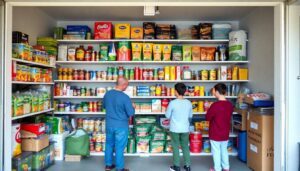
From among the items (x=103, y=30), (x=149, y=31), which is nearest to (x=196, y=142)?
(x=149, y=31)

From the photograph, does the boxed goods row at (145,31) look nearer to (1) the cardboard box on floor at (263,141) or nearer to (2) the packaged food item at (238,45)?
(2) the packaged food item at (238,45)

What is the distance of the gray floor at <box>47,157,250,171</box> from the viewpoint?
193 inches

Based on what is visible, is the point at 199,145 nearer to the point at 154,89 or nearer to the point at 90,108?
the point at 154,89

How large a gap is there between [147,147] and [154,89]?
3.93 ft

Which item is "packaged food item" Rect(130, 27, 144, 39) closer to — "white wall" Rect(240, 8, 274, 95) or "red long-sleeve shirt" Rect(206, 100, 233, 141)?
"white wall" Rect(240, 8, 274, 95)

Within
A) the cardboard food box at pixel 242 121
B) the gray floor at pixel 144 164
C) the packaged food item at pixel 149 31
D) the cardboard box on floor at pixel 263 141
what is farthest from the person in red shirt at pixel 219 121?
the packaged food item at pixel 149 31

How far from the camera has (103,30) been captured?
5.95m

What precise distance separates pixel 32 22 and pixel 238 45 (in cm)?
399

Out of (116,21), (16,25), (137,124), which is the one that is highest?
(116,21)

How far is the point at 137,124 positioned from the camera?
19.5 ft

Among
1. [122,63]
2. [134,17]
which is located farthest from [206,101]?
[134,17]

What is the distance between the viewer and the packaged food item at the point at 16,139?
4.04 metres

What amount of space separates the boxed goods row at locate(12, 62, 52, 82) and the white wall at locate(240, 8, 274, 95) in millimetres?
3939

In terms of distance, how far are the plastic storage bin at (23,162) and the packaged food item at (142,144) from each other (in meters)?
2.13
